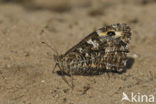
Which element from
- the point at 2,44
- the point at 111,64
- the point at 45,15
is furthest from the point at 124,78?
the point at 45,15

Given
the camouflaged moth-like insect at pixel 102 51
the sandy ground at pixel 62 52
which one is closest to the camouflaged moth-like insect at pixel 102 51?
the camouflaged moth-like insect at pixel 102 51

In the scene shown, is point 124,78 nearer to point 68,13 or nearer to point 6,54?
point 6,54

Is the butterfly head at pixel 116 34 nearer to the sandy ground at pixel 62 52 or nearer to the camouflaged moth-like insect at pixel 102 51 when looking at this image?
the camouflaged moth-like insect at pixel 102 51

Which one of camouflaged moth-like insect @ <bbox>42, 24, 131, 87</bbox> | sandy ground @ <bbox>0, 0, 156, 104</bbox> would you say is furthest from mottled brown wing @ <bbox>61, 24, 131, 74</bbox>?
sandy ground @ <bbox>0, 0, 156, 104</bbox>

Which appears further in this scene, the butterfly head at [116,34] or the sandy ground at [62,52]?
the butterfly head at [116,34]

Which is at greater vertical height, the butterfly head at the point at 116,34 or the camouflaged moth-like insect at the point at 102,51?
the butterfly head at the point at 116,34

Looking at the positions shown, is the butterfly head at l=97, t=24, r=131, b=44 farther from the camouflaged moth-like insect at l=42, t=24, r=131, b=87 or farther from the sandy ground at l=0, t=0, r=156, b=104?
the sandy ground at l=0, t=0, r=156, b=104

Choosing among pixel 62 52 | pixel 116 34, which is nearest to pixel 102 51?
pixel 116 34
